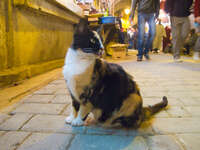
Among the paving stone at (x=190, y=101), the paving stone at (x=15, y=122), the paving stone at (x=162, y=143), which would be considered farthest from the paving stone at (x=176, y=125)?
the paving stone at (x=15, y=122)

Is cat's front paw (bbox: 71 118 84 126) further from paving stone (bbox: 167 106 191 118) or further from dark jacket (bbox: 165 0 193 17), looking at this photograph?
dark jacket (bbox: 165 0 193 17)

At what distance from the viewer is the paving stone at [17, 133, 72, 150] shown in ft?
4.55

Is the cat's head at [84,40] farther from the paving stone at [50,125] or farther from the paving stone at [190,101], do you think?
the paving stone at [190,101]

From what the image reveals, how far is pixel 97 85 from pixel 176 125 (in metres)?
→ 0.88

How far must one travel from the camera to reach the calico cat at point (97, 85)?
59.4 inches

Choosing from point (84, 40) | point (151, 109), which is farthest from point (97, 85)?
point (151, 109)

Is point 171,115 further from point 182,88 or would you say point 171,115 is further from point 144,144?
point 182,88

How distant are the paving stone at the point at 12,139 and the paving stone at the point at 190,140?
4.18ft

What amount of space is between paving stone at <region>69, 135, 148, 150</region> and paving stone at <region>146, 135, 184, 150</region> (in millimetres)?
57

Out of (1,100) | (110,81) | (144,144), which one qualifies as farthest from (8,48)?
(144,144)

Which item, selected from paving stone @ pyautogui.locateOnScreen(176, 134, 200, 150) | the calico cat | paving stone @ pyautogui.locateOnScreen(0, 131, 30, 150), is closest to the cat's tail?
the calico cat

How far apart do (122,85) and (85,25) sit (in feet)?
1.93

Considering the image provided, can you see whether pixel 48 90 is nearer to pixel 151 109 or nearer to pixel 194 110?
pixel 151 109

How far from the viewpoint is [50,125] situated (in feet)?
5.79
